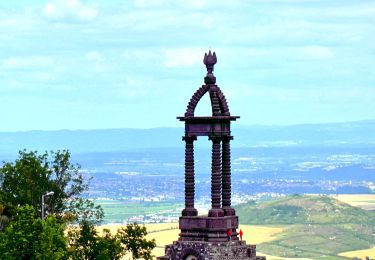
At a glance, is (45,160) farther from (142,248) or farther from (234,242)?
(234,242)

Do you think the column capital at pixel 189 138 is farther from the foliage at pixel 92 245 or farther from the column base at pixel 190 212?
the foliage at pixel 92 245

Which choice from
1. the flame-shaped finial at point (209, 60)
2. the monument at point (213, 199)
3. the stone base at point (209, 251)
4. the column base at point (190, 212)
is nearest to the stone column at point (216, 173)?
the monument at point (213, 199)

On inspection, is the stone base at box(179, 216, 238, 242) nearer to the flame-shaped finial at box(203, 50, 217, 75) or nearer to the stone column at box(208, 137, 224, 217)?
the stone column at box(208, 137, 224, 217)

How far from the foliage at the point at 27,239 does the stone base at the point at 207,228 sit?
1147 cm

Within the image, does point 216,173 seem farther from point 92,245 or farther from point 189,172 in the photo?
point 92,245

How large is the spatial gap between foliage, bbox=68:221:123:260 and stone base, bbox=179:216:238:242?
29.2 metres

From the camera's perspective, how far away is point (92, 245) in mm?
102250

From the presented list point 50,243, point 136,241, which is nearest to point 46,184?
point 136,241

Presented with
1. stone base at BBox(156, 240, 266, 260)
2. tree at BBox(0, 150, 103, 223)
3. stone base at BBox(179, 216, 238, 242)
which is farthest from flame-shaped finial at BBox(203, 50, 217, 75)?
tree at BBox(0, 150, 103, 223)

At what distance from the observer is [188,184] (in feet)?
234

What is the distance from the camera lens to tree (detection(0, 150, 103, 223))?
353 ft

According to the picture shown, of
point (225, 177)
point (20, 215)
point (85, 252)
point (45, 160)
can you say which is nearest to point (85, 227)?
point (85, 252)

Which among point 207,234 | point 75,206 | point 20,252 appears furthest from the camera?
point 75,206

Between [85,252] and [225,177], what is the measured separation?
105 ft
